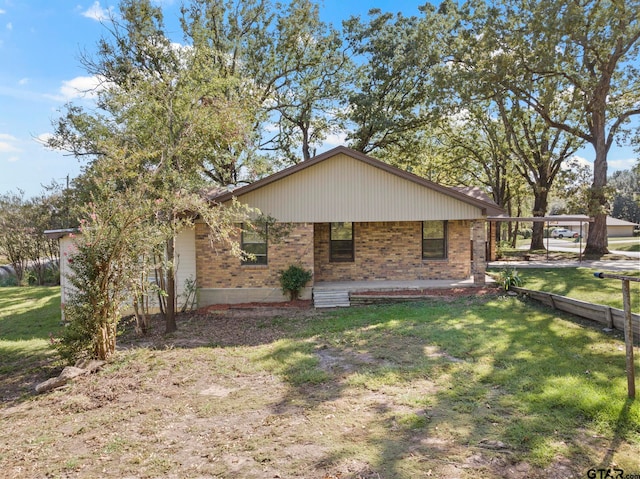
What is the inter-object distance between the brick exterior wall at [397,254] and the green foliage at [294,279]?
1.68m

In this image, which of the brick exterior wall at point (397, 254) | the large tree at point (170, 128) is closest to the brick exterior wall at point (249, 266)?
the brick exterior wall at point (397, 254)

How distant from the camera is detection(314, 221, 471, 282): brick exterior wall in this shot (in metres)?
14.5

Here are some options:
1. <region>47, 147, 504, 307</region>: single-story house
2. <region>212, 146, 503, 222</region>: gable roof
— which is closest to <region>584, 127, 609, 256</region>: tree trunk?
<region>47, 147, 504, 307</region>: single-story house

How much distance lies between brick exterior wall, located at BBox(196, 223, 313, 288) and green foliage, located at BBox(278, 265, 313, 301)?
9.6 inches

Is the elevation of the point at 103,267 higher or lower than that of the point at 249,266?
higher

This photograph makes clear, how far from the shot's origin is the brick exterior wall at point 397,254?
1453 cm

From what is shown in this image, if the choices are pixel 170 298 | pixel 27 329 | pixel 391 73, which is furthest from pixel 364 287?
pixel 391 73

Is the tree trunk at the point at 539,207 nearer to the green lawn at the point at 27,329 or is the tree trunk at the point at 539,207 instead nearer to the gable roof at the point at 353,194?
the gable roof at the point at 353,194

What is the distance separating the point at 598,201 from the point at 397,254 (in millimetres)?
12235

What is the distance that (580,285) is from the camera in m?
13.0

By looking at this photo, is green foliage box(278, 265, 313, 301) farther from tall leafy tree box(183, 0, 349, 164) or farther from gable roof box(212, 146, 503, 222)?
tall leafy tree box(183, 0, 349, 164)

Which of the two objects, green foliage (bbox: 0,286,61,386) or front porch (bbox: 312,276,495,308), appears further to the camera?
front porch (bbox: 312,276,495,308)

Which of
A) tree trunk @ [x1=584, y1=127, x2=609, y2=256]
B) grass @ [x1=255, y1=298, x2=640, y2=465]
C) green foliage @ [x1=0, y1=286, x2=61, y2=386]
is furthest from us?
tree trunk @ [x1=584, y1=127, x2=609, y2=256]

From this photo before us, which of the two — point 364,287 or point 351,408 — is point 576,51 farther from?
point 351,408
